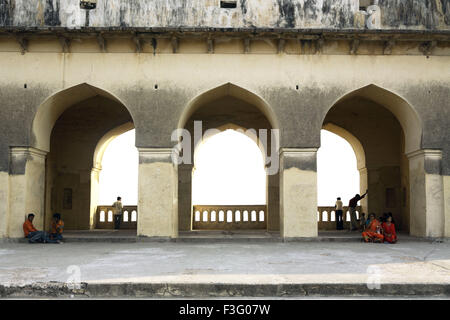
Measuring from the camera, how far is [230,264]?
706cm

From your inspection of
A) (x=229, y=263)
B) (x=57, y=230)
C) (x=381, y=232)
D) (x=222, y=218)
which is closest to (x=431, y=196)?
(x=381, y=232)

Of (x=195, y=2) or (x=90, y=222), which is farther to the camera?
(x=90, y=222)

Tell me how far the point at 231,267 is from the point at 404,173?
9926mm

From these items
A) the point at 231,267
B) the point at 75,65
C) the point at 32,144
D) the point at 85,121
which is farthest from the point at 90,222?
the point at 231,267

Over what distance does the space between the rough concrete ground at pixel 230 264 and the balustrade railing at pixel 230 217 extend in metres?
5.36

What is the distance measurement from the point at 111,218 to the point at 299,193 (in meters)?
7.56

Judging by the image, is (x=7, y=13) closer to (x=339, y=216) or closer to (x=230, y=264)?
(x=230, y=264)

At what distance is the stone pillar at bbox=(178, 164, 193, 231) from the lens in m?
14.5

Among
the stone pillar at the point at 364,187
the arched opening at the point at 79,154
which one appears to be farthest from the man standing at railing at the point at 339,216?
the arched opening at the point at 79,154

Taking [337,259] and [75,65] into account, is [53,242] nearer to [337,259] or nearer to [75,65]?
[75,65]

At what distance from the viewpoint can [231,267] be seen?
6730 mm

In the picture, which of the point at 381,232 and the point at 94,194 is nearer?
the point at 381,232

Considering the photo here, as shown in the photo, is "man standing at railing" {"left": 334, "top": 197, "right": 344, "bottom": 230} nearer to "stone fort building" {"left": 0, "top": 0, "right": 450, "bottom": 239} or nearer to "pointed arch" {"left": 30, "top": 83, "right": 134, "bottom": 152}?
"stone fort building" {"left": 0, "top": 0, "right": 450, "bottom": 239}
